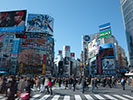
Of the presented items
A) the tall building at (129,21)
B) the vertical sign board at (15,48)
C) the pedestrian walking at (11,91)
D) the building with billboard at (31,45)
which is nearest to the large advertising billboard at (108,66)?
the tall building at (129,21)

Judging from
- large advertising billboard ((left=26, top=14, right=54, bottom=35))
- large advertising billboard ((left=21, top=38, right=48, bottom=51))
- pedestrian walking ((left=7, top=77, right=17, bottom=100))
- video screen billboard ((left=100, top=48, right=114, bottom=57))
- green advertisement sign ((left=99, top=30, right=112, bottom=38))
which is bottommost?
pedestrian walking ((left=7, top=77, right=17, bottom=100))

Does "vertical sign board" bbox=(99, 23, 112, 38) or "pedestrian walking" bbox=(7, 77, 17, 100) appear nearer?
"pedestrian walking" bbox=(7, 77, 17, 100)

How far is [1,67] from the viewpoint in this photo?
49.5 metres

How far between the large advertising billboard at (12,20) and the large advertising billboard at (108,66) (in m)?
44.6

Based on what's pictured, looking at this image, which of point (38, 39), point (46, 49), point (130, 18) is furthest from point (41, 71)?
point (130, 18)

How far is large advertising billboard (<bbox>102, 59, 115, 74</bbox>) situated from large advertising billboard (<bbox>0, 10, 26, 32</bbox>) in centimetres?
4461

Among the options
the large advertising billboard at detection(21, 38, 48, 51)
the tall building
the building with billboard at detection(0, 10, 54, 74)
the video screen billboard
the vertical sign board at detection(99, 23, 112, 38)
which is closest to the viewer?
the vertical sign board at detection(99, 23, 112, 38)

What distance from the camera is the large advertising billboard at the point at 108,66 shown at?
5985 cm

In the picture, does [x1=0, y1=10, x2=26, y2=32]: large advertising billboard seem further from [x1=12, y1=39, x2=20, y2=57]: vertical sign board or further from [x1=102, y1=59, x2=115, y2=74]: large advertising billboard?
[x1=102, y1=59, x2=115, y2=74]: large advertising billboard

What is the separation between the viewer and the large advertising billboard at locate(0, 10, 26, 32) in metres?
32.7

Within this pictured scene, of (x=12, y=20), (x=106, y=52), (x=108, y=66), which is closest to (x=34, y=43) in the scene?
(x=12, y=20)

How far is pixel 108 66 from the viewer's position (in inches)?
2395

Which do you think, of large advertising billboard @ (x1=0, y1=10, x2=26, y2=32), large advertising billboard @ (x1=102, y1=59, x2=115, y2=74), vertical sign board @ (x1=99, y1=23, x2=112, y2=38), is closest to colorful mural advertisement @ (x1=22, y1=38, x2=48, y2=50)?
large advertising billboard @ (x1=0, y1=10, x2=26, y2=32)

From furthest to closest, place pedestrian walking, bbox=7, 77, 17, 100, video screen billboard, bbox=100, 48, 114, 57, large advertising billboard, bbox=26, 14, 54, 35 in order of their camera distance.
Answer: video screen billboard, bbox=100, 48, 114, 57 < large advertising billboard, bbox=26, 14, 54, 35 < pedestrian walking, bbox=7, 77, 17, 100
